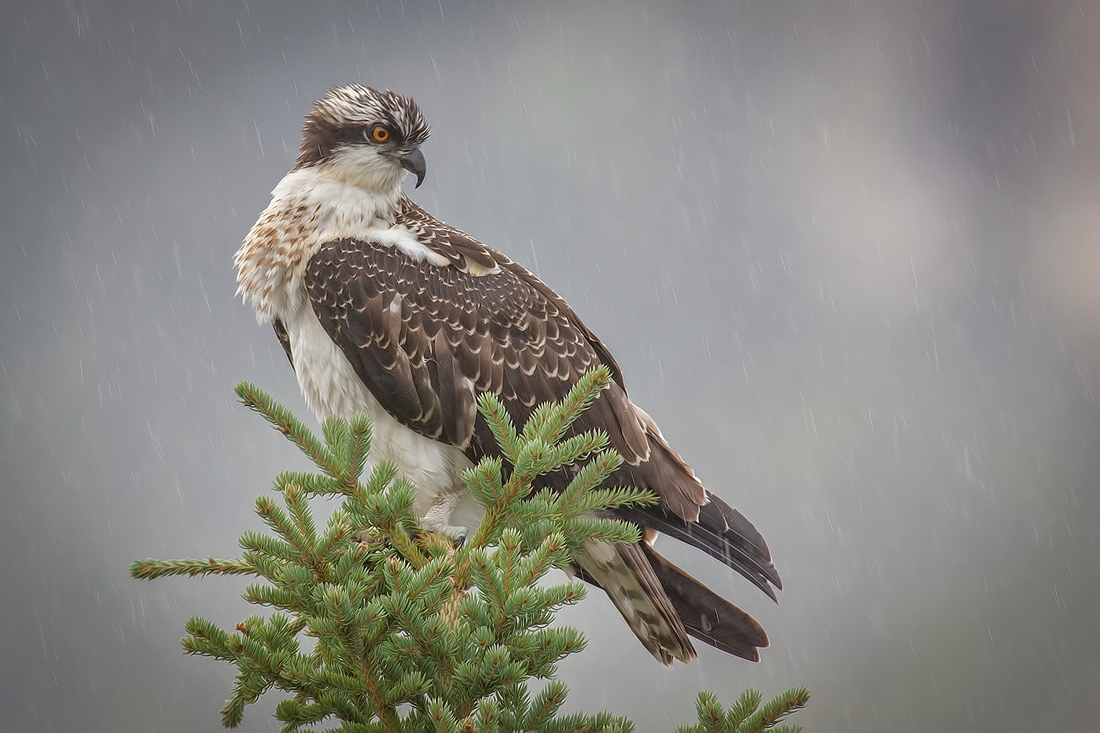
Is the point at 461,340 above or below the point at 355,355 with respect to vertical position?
above

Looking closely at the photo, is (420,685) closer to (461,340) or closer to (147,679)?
(461,340)

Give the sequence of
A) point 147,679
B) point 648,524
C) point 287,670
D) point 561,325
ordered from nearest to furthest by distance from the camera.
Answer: point 287,670 < point 648,524 < point 561,325 < point 147,679

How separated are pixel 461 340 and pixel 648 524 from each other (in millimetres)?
874

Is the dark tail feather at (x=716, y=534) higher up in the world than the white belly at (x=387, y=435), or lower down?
higher up

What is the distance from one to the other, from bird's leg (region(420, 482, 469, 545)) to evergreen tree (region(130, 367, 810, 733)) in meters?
0.86

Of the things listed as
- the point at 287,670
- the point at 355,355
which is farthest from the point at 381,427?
the point at 287,670

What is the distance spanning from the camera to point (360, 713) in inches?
78.2

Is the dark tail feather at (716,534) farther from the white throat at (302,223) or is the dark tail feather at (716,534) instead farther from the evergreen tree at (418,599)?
the white throat at (302,223)

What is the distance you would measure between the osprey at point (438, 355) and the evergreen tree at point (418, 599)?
947 mm

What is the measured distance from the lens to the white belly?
3141 mm

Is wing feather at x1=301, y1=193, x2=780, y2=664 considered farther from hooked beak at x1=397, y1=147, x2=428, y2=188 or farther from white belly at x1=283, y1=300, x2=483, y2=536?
Answer: hooked beak at x1=397, y1=147, x2=428, y2=188

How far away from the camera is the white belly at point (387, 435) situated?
10.3 ft

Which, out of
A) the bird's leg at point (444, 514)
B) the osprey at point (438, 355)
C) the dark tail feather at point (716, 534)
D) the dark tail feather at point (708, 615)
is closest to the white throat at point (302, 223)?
the osprey at point (438, 355)

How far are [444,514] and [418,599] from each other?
1.28 meters
